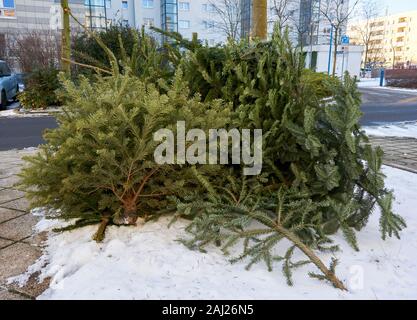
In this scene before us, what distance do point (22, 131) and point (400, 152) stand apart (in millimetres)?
8681

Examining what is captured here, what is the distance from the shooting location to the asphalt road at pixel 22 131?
302 inches

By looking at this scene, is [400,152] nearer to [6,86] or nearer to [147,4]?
[6,86]

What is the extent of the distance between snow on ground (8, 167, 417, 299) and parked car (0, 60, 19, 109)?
13.0 meters

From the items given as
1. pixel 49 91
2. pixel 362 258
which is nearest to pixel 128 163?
pixel 362 258

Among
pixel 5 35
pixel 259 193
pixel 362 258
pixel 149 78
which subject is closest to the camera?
pixel 362 258

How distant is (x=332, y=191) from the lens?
2844 millimetres

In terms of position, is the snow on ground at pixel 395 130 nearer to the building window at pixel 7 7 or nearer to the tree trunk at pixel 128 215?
the tree trunk at pixel 128 215

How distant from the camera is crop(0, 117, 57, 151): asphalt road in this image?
7.68 m

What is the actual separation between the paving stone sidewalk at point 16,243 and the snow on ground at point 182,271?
10 cm

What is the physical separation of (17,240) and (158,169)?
1305mm

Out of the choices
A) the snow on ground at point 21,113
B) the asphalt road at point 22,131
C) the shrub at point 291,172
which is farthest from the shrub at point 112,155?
the snow on ground at point 21,113

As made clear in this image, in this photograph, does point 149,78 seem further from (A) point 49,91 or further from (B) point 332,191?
(A) point 49,91

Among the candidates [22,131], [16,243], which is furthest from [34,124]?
[16,243]

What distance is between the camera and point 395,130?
920 centimetres
